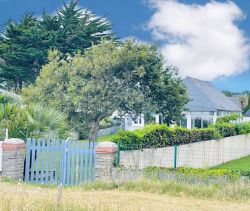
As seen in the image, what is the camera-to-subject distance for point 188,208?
11.4 meters

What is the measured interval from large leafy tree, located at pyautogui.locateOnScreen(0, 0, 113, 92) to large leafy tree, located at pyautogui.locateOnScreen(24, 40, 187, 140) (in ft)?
50.0

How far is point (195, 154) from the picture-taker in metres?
24.4

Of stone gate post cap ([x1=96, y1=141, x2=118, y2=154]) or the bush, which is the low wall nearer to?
the bush

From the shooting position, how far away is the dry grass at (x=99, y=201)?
9.52m

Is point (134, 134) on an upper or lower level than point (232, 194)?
upper

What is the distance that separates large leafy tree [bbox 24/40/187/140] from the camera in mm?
25984

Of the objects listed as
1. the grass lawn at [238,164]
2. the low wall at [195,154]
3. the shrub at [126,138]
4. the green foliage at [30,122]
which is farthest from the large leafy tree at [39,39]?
the green foliage at [30,122]

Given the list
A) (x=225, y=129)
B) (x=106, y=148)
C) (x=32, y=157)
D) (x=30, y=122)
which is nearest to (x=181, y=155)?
(x=106, y=148)

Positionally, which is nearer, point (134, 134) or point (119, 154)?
point (119, 154)

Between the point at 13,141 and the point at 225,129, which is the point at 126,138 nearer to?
the point at 13,141

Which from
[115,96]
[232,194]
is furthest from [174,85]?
[232,194]

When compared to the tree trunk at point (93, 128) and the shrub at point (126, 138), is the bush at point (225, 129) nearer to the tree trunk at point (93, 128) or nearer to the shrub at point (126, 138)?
the tree trunk at point (93, 128)

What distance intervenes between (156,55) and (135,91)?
330cm

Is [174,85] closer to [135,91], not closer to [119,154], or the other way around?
[135,91]
